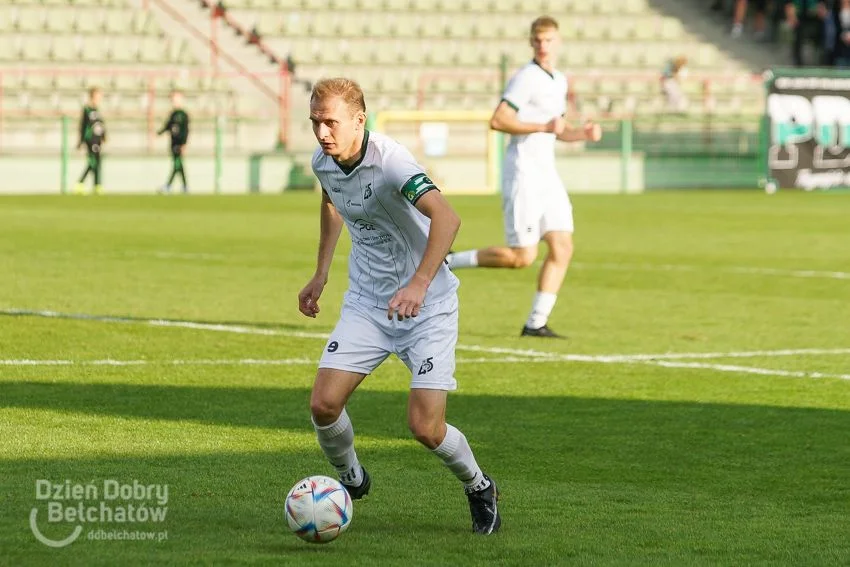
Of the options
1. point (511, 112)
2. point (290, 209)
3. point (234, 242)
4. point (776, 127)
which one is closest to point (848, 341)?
point (511, 112)

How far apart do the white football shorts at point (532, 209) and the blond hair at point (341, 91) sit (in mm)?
5550

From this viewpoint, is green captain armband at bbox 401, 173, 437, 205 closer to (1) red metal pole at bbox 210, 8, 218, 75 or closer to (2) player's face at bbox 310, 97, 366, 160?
(2) player's face at bbox 310, 97, 366, 160

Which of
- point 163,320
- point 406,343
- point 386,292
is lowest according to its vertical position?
point 163,320

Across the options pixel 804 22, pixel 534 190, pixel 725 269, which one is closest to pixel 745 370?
pixel 534 190

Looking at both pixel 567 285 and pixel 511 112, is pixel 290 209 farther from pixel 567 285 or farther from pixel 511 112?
pixel 511 112

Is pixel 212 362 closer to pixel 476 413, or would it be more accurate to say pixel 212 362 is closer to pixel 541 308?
pixel 476 413

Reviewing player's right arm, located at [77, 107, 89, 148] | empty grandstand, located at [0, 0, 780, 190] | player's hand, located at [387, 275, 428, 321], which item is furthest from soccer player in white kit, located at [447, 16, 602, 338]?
empty grandstand, located at [0, 0, 780, 190]

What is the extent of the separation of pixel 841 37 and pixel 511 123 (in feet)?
95.5

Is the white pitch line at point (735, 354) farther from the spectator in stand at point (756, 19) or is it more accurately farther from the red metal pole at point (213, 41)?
the spectator in stand at point (756, 19)

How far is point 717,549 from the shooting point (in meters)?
5.34

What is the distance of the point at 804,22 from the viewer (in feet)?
131

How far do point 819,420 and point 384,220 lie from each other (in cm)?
314

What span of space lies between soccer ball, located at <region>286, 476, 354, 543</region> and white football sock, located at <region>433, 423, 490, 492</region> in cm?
41

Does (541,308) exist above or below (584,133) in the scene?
below
